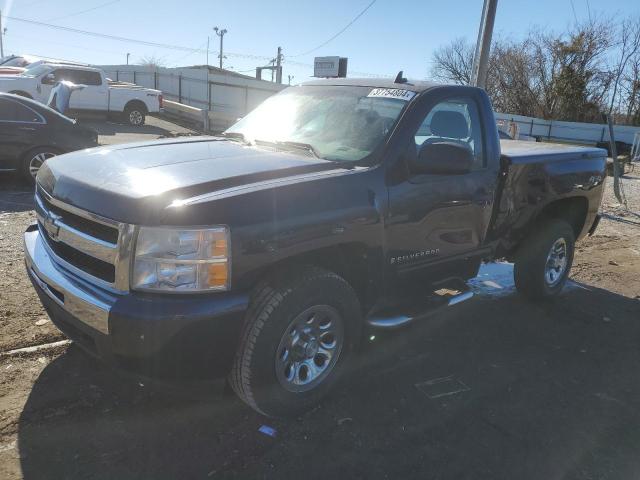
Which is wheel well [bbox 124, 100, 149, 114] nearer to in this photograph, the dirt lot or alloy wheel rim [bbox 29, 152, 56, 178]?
alloy wheel rim [bbox 29, 152, 56, 178]

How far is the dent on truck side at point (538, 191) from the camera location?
4406mm

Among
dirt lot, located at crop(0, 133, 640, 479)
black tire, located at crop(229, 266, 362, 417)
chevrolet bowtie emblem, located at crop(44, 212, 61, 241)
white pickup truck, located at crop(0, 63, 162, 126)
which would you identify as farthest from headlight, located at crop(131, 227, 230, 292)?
white pickup truck, located at crop(0, 63, 162, 126)

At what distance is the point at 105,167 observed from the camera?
9.86ft

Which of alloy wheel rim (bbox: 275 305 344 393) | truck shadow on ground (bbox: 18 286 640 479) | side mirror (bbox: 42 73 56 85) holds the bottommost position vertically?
truck shadow on ground (bbox: 18 286 640 479)

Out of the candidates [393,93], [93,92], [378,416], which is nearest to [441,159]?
[393,93]

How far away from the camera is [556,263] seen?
17.5 ft

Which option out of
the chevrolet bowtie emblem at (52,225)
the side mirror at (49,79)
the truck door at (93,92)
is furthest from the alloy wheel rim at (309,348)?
the truck door at (93,92)

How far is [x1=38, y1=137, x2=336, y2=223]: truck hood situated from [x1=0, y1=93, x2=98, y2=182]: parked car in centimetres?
599

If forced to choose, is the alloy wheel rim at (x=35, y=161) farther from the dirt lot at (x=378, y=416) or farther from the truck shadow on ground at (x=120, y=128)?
the truck shadow on ground at (x=120, y=128)

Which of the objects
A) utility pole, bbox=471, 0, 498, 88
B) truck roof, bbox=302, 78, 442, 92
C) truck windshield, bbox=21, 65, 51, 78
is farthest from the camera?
truck windshield, bbox=21, 65, 51, 78

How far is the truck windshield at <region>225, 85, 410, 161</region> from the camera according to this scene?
347 cm

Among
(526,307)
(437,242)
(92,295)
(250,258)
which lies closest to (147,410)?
(92,295)

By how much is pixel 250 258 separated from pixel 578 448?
2.17 m

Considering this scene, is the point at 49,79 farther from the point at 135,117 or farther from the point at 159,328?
the point at 159,328
